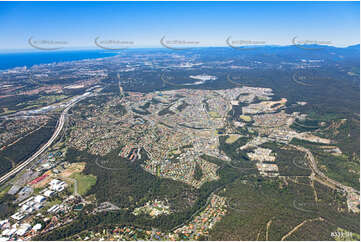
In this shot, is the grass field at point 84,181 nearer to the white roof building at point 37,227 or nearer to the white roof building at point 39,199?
the white roof building at point 39,199

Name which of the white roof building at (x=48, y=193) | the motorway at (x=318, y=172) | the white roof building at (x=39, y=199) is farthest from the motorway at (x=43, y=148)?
the motorway at (x=318, y=172)

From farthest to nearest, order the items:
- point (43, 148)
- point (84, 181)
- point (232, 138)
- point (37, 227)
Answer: point (232, 138)
point (43, 148)
point (84, 181)
point (37, 227)

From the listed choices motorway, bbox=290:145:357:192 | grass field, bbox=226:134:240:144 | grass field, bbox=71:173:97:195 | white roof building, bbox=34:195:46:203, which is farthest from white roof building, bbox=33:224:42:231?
A: motorway, bbox=290:145:357:192

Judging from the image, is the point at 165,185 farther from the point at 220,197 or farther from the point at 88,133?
the point at 88,133

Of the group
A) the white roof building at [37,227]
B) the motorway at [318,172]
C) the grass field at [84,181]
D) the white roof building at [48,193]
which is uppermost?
the motorway at [318,172]

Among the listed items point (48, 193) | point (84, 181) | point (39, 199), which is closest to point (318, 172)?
point (84, 181)

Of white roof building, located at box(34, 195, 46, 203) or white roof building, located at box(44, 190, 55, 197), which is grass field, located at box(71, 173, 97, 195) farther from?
white roof building, located at box(34, 195, 46, 203)

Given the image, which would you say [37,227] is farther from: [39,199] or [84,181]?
[84,181]

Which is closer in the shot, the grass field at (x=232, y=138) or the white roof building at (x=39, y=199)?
the white roof building at (x=39, y=199)

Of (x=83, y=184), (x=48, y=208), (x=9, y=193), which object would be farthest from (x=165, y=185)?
(x=9, y=193)

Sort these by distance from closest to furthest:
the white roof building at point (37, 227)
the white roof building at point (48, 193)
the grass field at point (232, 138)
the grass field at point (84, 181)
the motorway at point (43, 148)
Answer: the white roof building at point (37, 227) < the white roof building at point (48, 193) < the grass field at point (84, 181) < the motorway at point (43, 148) < the grass field at point (232, 138)

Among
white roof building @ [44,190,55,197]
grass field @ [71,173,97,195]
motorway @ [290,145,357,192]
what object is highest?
motorway @ [290,145,357,192]
